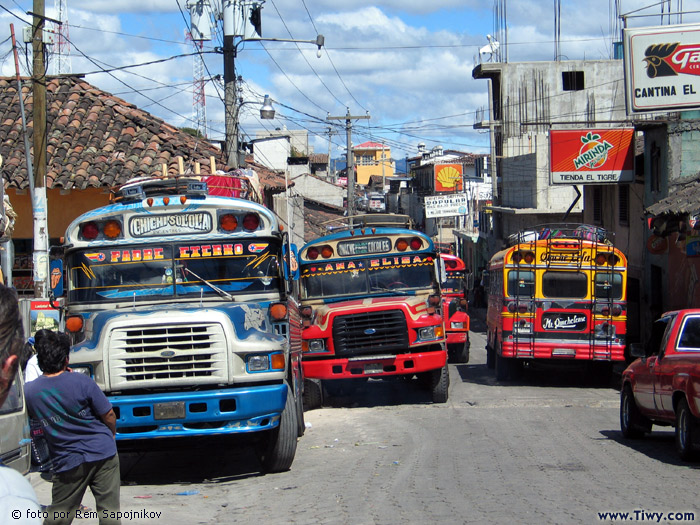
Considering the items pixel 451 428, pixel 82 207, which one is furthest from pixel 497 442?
pixel 82 207

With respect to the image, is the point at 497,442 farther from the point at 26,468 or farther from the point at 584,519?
the point at 26,468

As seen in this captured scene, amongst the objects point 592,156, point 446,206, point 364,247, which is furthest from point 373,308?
point 446,206

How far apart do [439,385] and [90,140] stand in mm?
10520

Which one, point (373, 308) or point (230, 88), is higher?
point (230, 88)

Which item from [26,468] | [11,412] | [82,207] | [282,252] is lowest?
[26,468]

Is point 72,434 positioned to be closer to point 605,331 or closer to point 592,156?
point 605,331

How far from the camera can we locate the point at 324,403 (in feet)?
52.9

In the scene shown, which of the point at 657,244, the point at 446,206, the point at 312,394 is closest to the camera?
the point at 312,394

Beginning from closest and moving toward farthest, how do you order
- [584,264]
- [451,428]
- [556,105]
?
[451,428] → [584,264] → [556,105]

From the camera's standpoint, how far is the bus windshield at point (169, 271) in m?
9.55

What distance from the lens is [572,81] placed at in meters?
53.4

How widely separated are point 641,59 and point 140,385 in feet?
56.0

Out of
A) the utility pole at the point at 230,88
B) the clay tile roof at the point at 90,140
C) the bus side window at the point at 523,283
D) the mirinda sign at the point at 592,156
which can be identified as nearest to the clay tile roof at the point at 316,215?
the mirinda sign at the point at 592,156

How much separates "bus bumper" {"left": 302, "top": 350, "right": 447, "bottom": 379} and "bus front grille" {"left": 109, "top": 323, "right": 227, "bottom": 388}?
19.4ft
